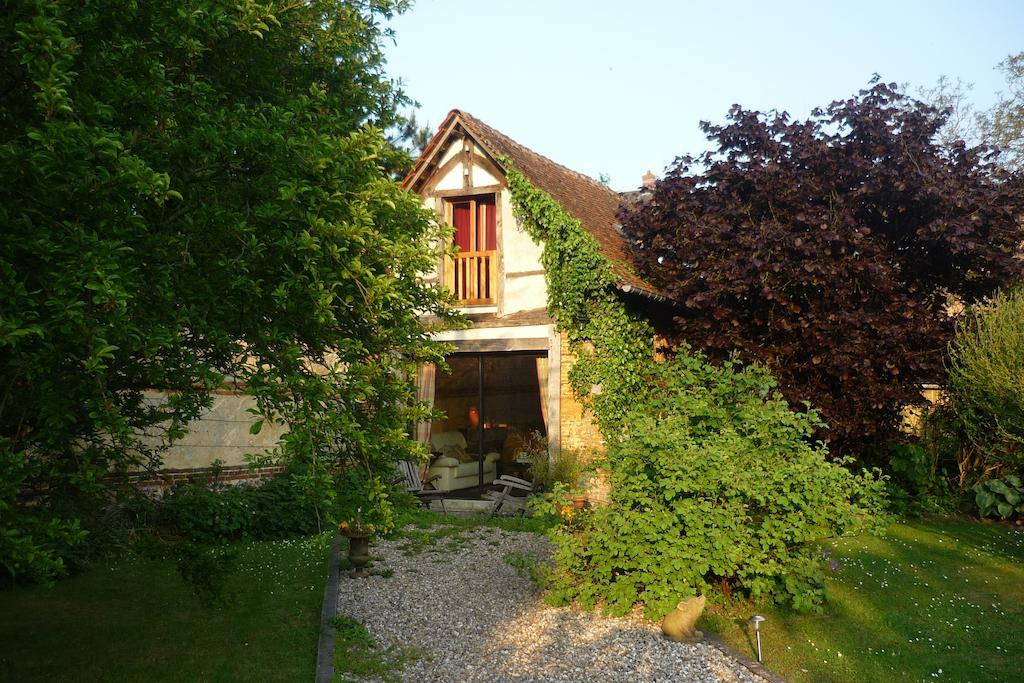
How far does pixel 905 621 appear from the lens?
23.4 feet

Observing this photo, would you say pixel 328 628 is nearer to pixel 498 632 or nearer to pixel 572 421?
pixel 498 632

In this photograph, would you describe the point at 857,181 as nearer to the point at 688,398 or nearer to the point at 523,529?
the point at 688,398

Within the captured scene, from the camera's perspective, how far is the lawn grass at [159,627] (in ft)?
19.1

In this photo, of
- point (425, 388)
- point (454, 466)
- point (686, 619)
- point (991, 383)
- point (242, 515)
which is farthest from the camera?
point (454, 466)

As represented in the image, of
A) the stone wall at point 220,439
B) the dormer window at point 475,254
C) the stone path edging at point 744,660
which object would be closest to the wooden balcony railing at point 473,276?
the dormer window at point 475,254

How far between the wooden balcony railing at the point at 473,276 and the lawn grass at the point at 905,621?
6592 millimetres

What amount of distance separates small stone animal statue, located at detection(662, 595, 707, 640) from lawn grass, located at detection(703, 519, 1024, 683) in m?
0.37

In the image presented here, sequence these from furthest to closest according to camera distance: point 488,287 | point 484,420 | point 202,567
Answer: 1. point 484,420
2. point 488,287
3. point 202,567

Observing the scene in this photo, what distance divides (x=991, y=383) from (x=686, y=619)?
20.7ft

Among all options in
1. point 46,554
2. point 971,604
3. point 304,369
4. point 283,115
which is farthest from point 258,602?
point 971,604

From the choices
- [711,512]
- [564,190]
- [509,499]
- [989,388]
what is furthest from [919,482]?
[564,190]

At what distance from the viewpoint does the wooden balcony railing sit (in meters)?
13.3

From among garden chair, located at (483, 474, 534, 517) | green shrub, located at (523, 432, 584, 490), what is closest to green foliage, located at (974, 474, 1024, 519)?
green shrub, located at (523, 432, 584, 490)

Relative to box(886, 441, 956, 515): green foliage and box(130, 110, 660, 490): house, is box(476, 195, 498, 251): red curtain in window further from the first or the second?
box(886, 441, 956, 515): green foliage
